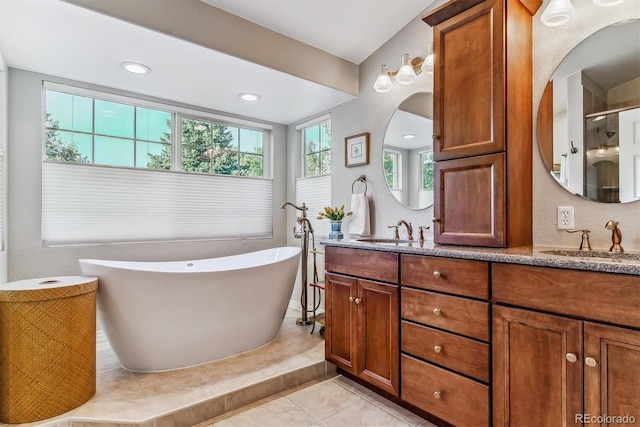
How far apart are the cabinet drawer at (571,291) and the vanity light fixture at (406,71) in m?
1.56

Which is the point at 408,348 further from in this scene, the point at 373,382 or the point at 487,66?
the point at 487,66

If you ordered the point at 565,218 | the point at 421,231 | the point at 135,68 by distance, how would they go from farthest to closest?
the point at 135,68
the point at 421,231
the point at 565,218

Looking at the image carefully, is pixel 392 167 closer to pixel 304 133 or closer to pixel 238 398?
pixel 304 133

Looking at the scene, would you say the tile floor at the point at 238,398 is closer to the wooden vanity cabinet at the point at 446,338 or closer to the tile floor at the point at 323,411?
the tile floor at the point at 323,411

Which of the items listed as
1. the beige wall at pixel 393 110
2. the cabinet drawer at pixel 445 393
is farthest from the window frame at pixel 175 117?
the cabinet drawer at pixel 445 393

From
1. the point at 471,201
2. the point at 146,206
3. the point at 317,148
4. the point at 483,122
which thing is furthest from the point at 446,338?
the point at 146,206

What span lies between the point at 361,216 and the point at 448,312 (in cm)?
143

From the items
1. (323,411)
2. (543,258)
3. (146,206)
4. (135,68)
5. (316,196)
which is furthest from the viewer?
(316,196)

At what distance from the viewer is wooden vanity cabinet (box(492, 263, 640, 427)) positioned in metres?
1.12

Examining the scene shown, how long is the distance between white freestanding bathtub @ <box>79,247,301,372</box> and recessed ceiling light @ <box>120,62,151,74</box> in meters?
1.44

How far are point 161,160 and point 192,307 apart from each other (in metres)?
1.63

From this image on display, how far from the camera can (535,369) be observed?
1.32 metres

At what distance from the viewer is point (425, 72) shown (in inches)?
98.8

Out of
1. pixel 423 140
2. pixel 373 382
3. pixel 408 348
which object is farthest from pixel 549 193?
pixel 373 382
